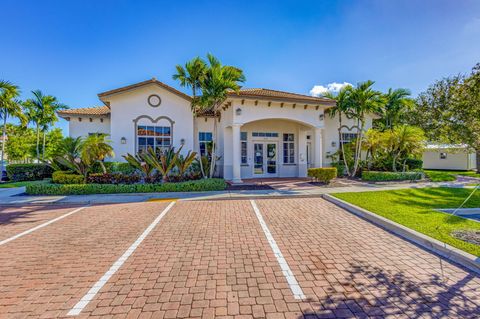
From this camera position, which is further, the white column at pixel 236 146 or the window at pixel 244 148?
the window at pixel 244 148

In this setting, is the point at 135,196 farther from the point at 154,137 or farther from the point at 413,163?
the point at 413,163

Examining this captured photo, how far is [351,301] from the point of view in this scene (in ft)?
10.0

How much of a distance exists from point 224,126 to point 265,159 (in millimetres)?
3932

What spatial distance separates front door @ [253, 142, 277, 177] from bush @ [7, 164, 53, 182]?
50.7 ft

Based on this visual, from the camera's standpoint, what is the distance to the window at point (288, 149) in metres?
17.1

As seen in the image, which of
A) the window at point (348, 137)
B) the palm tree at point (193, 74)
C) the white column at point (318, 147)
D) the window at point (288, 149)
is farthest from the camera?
the window at point (348, 137)

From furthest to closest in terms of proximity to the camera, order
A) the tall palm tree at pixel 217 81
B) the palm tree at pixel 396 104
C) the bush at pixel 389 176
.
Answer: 1. the palm tree at pixel 396 104
2. the bush at pixel 389 176
3. the tall palm tree at pixel 217 81

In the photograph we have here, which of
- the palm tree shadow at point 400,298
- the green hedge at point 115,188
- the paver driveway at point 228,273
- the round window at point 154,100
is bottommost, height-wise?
the palm tree shadow at point 400,298

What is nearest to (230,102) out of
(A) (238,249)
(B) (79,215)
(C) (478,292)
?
(B) (79,215)

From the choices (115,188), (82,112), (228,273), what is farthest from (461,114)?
(82,112)

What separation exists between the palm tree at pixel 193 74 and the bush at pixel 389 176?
10.6m

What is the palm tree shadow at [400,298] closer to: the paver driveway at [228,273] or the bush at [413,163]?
the paver driveway at [228,273]

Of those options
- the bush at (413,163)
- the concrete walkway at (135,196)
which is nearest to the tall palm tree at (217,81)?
the concrete walkway at (135,196)

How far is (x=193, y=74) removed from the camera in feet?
43.7
